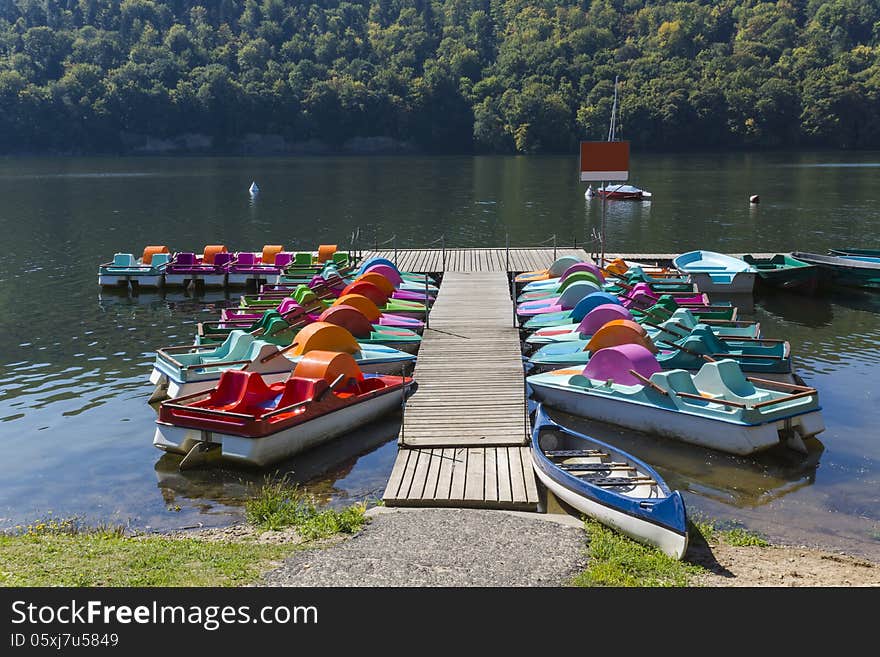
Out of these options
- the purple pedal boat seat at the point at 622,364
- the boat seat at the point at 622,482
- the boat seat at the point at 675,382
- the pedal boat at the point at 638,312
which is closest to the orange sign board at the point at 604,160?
the pedal boat at the point at 638,312

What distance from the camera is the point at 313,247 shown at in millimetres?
48844

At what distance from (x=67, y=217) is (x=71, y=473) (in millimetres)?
50739

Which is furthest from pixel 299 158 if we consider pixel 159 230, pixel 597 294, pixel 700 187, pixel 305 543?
pixel 305 543

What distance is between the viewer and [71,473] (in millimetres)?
16766

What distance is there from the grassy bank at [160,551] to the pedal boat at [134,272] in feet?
72.4

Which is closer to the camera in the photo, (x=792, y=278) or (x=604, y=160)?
(x=604, y=160)

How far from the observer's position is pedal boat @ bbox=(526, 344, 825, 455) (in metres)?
16.5

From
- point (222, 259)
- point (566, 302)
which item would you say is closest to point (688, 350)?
point (566, 302)

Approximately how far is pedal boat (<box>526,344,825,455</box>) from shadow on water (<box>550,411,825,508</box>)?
0.67ft

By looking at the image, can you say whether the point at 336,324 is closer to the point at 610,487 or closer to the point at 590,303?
the point at 590,303

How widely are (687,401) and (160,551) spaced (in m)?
10.3

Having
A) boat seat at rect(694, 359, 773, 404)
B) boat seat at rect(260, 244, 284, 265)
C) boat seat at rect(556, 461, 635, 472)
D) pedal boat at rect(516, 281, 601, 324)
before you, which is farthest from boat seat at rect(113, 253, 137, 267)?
boat seat at rect(556, 461, 635, 472)

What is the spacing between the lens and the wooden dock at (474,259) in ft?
113
